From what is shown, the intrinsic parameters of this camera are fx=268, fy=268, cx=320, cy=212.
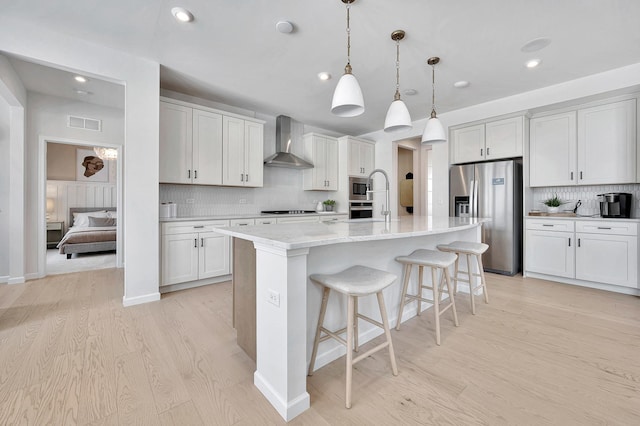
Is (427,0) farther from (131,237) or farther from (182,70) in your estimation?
(131,237)

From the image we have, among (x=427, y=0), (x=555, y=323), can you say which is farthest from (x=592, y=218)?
(x=427, y=0)

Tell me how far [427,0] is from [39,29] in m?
3.33

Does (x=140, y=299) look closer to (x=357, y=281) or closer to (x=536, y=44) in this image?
(x=357, y=281)

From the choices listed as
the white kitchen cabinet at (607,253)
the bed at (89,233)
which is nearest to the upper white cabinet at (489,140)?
the white kitchen cabinet at (607,253)

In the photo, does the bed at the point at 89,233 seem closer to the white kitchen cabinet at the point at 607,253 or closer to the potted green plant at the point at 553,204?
the potted green plant at the point at 553,204

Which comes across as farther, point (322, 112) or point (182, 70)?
point (322, 112)

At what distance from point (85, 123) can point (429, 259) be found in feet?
16.7

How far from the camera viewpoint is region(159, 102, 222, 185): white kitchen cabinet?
3400 mm

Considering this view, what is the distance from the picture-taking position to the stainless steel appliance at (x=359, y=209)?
539 cm

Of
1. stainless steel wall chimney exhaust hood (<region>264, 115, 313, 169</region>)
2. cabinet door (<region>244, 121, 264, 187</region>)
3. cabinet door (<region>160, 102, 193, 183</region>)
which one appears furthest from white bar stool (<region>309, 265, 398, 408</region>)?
stainless steel wall chimney exhaust hood (<region>264, 115, 313, 169</region>)

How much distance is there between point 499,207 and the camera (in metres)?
3.92

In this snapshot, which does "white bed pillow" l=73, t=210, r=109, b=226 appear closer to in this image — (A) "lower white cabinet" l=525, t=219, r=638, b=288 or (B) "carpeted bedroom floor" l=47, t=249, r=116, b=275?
(B) "carpeted bedroom floor" l=47, t=249, r=116, b=275

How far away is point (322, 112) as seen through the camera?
182 inches

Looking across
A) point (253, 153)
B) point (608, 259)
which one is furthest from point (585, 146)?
point (253, 153)
